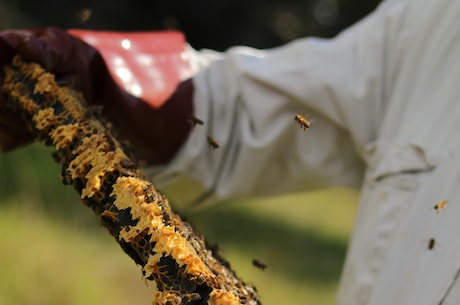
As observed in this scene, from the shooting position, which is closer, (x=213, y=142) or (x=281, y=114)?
(x=213, y=142)

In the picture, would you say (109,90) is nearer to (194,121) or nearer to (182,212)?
(194,121)

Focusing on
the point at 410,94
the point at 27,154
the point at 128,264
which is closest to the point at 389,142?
the point at 410,94

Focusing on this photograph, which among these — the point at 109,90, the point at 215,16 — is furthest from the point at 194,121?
the point at 215,16

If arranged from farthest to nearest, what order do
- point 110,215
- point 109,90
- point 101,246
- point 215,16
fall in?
point 215,16 → point 101,246 → point 109,90 → point 110,215

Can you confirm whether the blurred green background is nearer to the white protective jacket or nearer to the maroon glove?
the maroon glove

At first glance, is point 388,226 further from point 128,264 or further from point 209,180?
point 128,264

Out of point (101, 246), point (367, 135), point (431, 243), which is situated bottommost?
point (431, 243)
